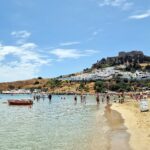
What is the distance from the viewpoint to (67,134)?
28391mm

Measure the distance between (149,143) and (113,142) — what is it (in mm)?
2873

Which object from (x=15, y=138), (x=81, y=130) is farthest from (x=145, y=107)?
(x=15, y=138)

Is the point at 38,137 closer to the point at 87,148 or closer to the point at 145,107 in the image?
the point at 87,148

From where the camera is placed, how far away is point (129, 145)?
21.0m

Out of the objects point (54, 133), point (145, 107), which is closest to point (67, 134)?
point (54, 133)

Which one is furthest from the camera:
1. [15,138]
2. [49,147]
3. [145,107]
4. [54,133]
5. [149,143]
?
[145,107]

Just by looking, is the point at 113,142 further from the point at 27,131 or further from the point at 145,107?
the point at 145,107

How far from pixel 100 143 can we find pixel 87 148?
1.90m

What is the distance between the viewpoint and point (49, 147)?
22.5 m

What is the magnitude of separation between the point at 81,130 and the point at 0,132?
6367 millimetres

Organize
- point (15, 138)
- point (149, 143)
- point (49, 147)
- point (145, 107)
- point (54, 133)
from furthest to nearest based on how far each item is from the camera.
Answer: point (145, 107) < point (54, 133) < point (15, 138) < point (49, 147) < point (149, 143)

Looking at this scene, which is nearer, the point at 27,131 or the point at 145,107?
the point at 27,131

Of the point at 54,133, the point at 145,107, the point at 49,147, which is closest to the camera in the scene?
the point at 49,147

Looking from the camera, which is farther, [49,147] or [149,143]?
[49,147]
